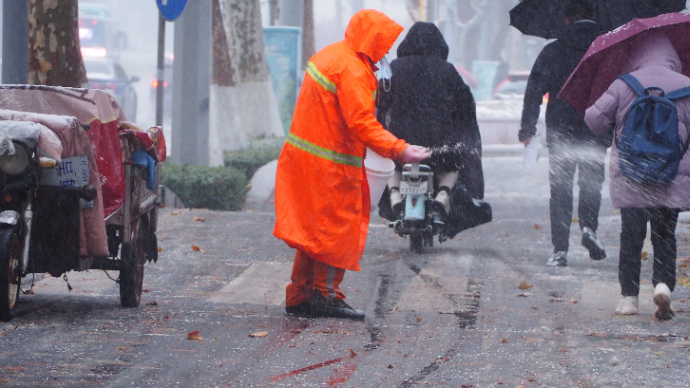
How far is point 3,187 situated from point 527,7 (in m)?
5.44

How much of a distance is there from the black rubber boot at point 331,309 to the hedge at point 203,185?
6670 millimetres

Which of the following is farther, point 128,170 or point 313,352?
point 128,170

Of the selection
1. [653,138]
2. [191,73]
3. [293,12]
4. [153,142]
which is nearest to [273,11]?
[293,12]

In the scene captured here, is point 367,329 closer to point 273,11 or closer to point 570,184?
point 570,184

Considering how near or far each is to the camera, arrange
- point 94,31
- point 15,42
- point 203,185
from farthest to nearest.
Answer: point 94,31 < point 203,185 < point 15,42

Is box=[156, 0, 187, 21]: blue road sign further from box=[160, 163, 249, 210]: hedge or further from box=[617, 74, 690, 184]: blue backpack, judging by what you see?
box=[617, 74, 690, 184]: blue backpack

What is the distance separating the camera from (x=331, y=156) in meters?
5.88

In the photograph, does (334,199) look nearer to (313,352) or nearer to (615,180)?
(313,352)

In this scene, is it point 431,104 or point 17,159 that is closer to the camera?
point 17,159

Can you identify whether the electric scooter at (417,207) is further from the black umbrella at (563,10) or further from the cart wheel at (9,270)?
the cart wheel at (9,270)

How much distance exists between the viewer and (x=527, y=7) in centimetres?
923

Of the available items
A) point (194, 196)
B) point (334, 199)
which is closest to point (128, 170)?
point (334, 199)

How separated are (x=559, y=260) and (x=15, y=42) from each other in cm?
500

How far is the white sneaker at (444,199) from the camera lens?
344 inches
